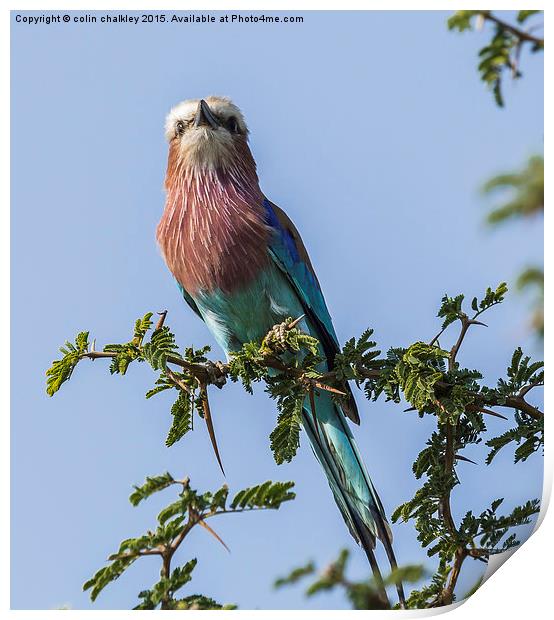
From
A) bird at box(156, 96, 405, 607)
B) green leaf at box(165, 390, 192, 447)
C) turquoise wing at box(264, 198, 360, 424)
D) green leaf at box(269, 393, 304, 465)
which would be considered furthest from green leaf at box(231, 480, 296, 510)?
turquoise wing at box(264, 198, 360, 424)

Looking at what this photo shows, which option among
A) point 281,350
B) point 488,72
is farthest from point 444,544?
point 488,72

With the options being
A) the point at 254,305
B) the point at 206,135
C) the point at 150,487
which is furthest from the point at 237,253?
the point at 150,487

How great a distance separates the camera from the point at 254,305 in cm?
283

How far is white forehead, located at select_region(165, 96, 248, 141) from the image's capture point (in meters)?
2.76

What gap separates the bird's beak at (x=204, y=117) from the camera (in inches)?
109

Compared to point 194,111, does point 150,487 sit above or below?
below

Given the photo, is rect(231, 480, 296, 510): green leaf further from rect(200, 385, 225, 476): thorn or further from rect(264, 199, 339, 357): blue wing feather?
rect(264, 199, 339, 357): blue wing feather

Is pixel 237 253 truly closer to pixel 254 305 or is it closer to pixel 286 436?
pixel 254 305

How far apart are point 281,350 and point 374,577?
2.48 feet

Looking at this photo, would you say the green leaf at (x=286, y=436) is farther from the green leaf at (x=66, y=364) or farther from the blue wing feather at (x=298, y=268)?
the blue wing feather at (x=298, y=268)

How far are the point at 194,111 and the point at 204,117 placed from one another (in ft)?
0.14

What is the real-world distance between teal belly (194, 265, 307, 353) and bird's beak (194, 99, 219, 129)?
0.50 meters

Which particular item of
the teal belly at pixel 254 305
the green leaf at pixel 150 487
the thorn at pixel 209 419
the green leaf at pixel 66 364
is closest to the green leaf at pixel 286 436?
the thorn at pixel 209 419

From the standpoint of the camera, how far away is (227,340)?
294cm
